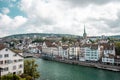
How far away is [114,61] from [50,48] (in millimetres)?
42436

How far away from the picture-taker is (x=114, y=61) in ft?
202

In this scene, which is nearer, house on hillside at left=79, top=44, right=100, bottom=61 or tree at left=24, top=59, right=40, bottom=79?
tree at left=24, top=59, right=40, bottom=79

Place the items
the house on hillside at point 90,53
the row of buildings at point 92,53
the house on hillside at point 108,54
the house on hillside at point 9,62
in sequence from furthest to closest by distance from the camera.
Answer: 1. the house on hillside at point 90,53
2. the row of buildings at point 92,53
3. the house on hillside at point 108,54
4. the house on hillside at point 9,62

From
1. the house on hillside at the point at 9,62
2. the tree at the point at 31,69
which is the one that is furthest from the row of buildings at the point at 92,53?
the house on hillside at the point at 9,62

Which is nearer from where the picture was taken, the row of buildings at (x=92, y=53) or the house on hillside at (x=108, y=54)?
the house on hillside at (x=108, y=54)

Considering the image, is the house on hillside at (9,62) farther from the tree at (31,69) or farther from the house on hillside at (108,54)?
the house on hillside at (108,54)

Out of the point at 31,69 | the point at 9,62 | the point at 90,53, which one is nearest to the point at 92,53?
the point at 90,53

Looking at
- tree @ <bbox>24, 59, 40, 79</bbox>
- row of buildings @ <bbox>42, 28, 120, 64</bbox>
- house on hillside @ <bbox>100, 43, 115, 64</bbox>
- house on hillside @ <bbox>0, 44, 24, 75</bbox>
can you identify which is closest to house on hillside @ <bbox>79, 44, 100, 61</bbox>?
row of buildings @ <bbox>42, 28, 120, 64</bbox>

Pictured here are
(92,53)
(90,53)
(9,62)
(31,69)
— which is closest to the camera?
(9,62)

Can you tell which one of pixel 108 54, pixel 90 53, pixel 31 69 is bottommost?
pixel 31 69

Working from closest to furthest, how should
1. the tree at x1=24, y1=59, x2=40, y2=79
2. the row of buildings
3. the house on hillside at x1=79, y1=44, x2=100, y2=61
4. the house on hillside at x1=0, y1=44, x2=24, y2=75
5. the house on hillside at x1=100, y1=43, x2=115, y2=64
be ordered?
the house on hillside at x1=0, y1=44, x2=24, y2=75 < the tree at x1=24, y1=59, x2=40, y2=79 < the house on hillside at x1=100, y1=43, x2=115, y2=64 < the row of buildings < the house on hillside at x1=79, y1=44, x2=100, y2=61

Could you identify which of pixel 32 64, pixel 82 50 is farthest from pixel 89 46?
pixel 32 64

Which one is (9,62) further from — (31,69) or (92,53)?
(92,53)

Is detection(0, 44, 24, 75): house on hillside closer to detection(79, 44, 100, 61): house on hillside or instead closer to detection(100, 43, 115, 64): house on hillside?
detection(100, 43, 115, 64): house on hillside
